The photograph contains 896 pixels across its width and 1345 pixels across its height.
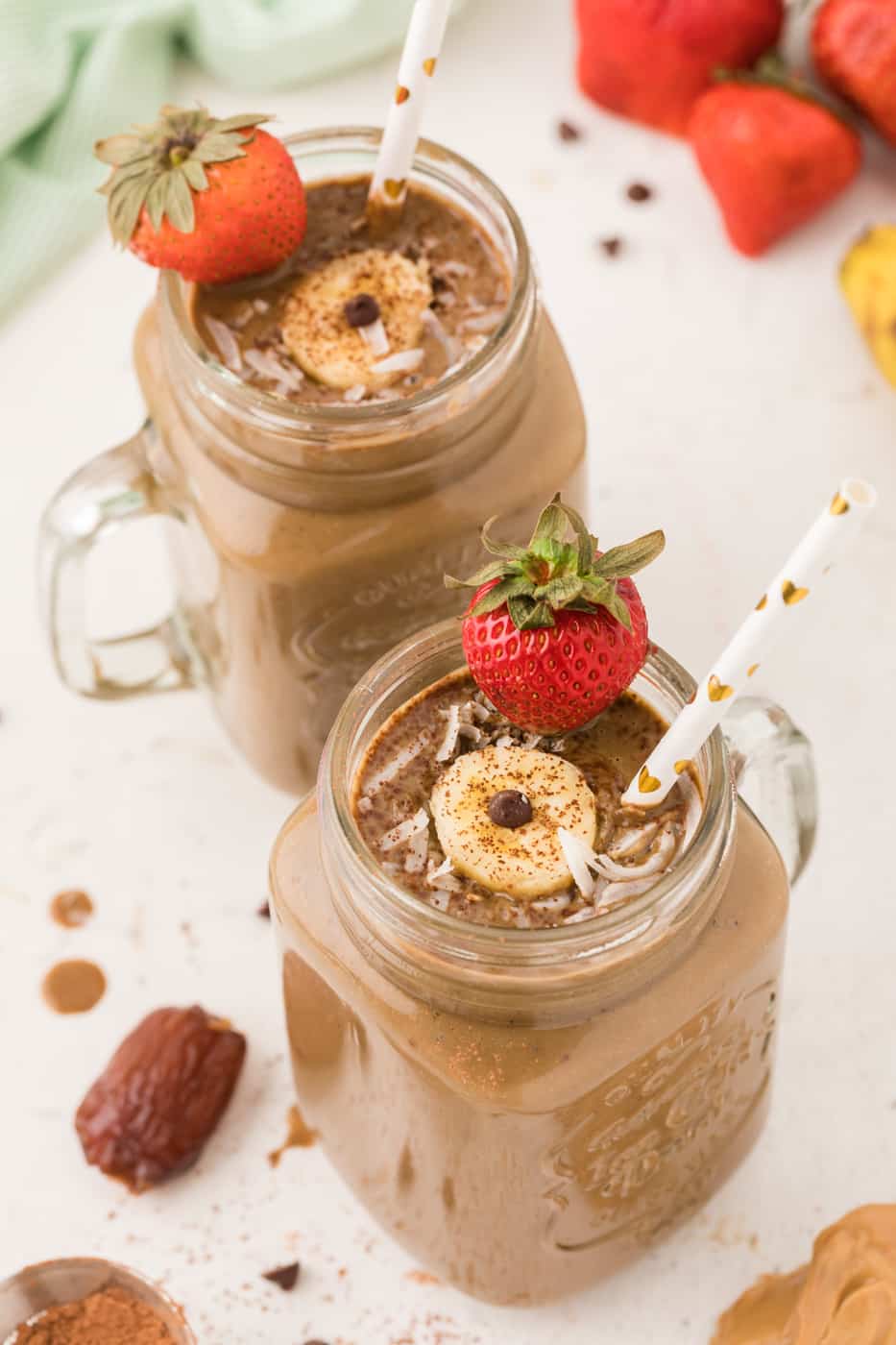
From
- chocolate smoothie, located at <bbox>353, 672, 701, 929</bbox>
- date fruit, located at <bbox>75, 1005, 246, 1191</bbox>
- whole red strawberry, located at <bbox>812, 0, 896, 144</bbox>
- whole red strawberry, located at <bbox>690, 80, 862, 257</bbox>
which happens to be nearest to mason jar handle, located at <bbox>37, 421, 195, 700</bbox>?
date fruit, located at <bbox>75, 1005, 246, 1191</bbox>

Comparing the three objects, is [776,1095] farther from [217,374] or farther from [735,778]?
[217,374]

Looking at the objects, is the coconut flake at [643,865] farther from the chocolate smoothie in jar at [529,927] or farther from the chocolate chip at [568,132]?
the chocolate chip at [568,132]

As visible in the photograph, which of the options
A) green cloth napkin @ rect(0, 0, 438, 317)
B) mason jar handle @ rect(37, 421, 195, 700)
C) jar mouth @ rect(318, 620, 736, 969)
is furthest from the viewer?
green cloth napkin @ rect(0, 0, 438, 317)

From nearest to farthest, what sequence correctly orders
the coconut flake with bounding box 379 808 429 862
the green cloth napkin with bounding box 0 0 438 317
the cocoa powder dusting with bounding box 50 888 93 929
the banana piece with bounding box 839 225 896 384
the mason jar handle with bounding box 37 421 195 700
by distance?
the coconut flake with bounding box 379 808 429 862 < the mason jar handle with bounding box 37 421 195 700 < the cocoa powder dusting with bounding box 50 888 93 929 < the banana piece with bounding box 839 225 896 384 < the green cloth napkin with bounding box 0 0 438 317

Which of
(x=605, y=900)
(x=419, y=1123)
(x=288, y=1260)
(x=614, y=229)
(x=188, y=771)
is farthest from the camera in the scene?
(x=614, y=229)

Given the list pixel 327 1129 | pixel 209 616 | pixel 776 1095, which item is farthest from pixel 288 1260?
pixel 209 616

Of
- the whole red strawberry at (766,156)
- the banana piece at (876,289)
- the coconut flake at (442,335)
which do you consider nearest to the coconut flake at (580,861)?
the coconut flake at (442,335)

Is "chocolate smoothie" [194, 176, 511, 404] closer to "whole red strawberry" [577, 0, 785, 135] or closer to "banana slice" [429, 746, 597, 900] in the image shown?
"banana slice" [429, 746, 597, 900]
